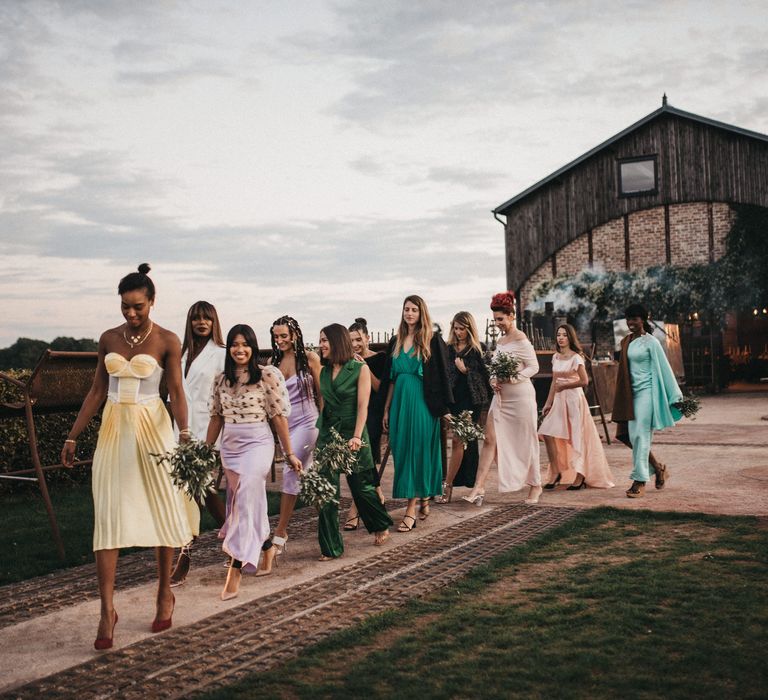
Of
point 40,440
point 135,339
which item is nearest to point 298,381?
point 135,339

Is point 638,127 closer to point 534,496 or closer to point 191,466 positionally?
point 534,496

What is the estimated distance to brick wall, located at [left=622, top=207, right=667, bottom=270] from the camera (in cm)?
2984

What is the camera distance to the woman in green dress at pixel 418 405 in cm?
752

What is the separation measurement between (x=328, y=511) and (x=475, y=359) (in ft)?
10.1

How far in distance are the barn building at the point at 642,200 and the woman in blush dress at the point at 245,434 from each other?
87.1 feet

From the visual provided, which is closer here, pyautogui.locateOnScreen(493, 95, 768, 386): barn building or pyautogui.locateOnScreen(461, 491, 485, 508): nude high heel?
pyautogui.locateOnScreen(461, 491, 485, 508): nude high heel

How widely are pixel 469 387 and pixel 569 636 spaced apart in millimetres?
4479

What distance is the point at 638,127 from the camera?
30.3 meters

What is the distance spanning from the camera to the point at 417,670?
13.1 feet

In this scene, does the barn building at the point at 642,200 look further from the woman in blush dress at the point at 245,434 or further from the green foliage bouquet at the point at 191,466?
the green foliage bouquet at the point at 191,466

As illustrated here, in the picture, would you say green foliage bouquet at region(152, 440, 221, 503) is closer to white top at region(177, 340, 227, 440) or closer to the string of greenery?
white top at region(177, 340, 227, 440)

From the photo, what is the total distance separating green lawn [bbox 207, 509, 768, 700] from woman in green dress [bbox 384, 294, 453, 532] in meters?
1.32

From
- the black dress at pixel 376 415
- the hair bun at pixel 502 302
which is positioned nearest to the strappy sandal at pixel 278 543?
the black dress at pixel 376 415

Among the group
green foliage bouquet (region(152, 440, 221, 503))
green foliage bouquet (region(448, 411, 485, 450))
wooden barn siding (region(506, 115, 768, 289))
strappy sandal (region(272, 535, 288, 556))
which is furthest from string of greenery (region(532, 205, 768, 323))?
green foliage bouquet (region(152, 440, 221, 503))
